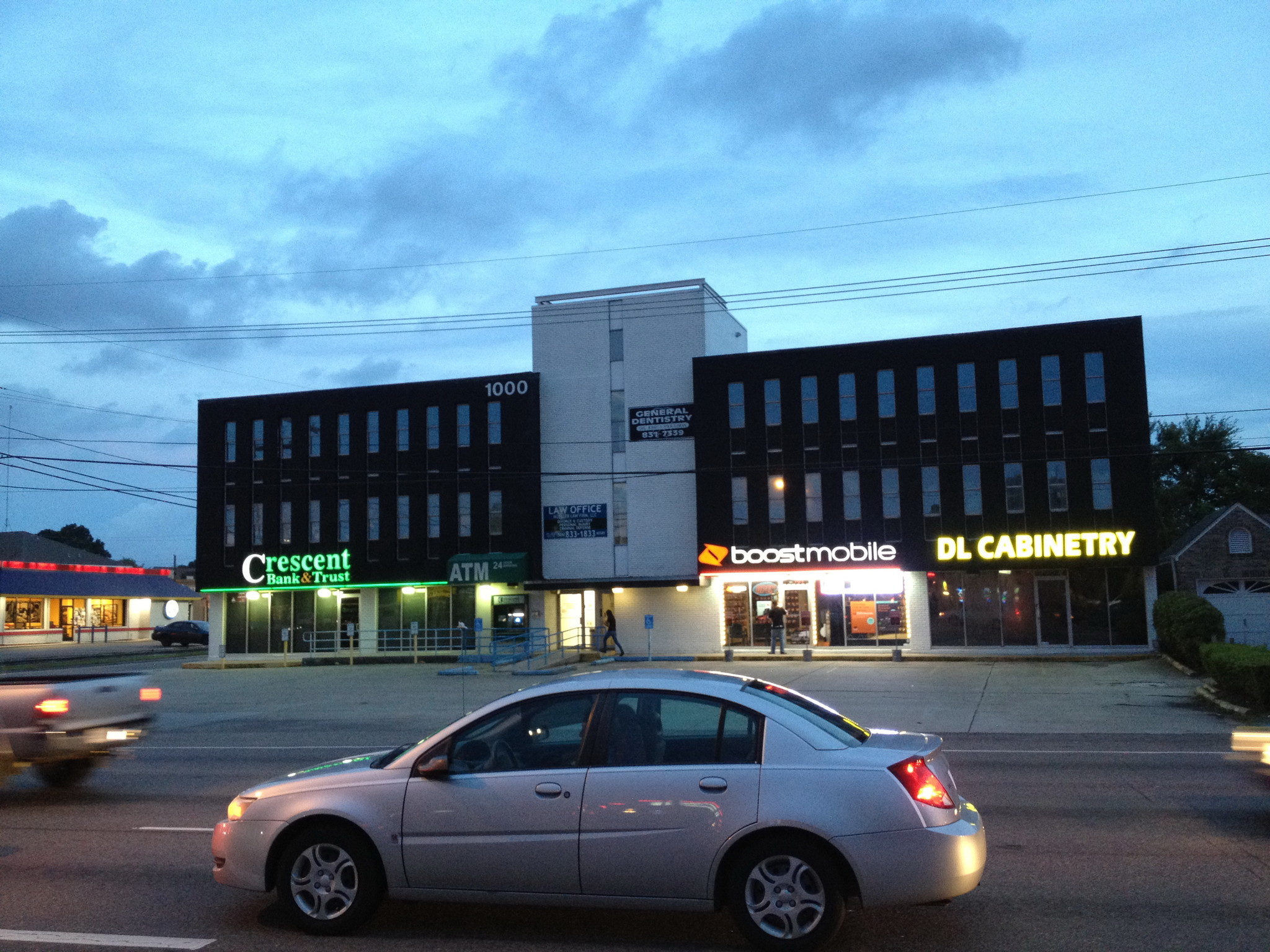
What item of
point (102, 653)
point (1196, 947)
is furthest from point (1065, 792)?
point (102, 653)

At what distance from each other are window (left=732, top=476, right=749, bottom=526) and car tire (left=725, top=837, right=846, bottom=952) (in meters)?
34.6

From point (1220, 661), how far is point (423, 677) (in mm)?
22089

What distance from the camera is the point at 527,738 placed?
21.5ft

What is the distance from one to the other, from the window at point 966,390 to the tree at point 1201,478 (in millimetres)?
33241

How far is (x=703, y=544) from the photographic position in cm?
4059

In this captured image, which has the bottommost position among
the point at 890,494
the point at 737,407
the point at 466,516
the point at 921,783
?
the point at 921,783

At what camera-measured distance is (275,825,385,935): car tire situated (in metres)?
6.50

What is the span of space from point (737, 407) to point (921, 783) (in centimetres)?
3513

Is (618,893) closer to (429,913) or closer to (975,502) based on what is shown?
(429,913)

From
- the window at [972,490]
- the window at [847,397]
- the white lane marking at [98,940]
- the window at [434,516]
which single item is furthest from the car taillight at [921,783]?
the window at [434,516]

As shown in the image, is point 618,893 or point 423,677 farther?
point 423,677

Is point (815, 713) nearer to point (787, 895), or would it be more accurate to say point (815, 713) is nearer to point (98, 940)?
point (787, 895)

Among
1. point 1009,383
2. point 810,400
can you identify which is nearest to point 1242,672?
point 1009,383

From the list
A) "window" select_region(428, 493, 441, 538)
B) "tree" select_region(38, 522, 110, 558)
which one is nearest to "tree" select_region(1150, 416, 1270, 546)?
"window" select_region(428, 493, 441, 538)
